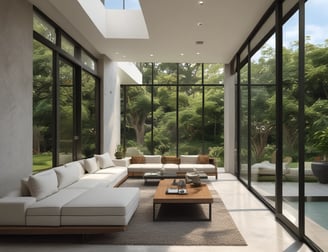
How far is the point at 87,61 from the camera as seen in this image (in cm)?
824

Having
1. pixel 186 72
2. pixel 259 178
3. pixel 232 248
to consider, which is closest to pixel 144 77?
pixel 186 72

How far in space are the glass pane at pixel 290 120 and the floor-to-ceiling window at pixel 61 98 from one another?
4308mm

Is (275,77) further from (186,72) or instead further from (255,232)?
(186,72)

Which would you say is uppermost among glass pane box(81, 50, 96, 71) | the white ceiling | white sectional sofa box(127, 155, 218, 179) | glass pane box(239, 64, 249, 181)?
the white ceiling

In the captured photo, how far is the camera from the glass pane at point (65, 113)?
6.54 m

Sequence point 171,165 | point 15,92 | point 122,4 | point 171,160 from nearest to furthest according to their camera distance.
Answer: point 15,92, point 122,4, point 171,165, point 171,160

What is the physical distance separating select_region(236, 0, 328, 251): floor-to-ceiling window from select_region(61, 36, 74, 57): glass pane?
169 inches

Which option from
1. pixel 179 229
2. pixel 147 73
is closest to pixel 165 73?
pixel 147 73

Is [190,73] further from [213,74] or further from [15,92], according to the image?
[15,92]

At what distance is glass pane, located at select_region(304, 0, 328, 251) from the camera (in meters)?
3.19

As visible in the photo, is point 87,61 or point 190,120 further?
point 190,120

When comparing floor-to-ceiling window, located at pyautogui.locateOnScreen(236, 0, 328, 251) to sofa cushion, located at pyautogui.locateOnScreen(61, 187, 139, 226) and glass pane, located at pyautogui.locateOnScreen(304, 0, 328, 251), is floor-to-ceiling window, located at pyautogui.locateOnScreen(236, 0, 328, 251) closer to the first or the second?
glass pane, located at pyautogui.locateOnScreen(304, 0, 328, 251)

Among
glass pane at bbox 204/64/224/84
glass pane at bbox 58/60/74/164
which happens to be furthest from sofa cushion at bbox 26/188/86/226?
glass pane at bbox 204/64/224/84

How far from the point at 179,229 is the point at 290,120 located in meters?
2.25
